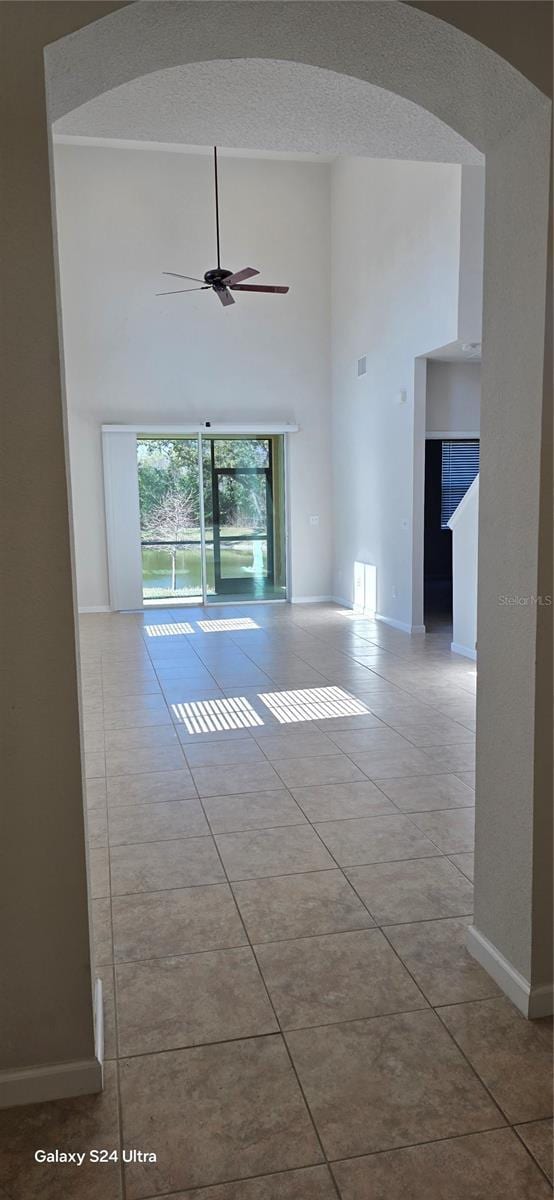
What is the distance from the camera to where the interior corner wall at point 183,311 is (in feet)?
33.8

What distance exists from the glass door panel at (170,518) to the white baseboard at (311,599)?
4.53 feet

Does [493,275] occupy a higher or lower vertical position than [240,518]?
higher

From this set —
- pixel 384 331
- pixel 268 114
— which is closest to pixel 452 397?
pixel 384 331

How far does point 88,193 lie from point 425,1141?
36.0ft

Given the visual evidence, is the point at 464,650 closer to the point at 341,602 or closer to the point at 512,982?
the point at 341,602

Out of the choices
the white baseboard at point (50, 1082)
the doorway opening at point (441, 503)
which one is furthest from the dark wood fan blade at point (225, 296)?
the white baseboard at point (50, 1082)

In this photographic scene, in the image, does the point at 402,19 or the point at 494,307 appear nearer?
the point at 402,19

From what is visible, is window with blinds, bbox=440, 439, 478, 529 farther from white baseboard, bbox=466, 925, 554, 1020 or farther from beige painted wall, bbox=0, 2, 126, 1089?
beige painted wall, bbox=0, 2, 126, 1089

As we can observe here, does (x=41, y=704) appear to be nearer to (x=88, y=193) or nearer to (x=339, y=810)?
(x=339, y=810)

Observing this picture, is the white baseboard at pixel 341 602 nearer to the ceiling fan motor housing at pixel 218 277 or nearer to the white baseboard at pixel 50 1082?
the ceiling fan motor housing at pixel 218 277

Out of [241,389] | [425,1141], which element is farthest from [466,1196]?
[241,389]

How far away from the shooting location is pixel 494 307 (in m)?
2.44

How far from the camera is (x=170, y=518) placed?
11.1m

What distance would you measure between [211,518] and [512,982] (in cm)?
921
